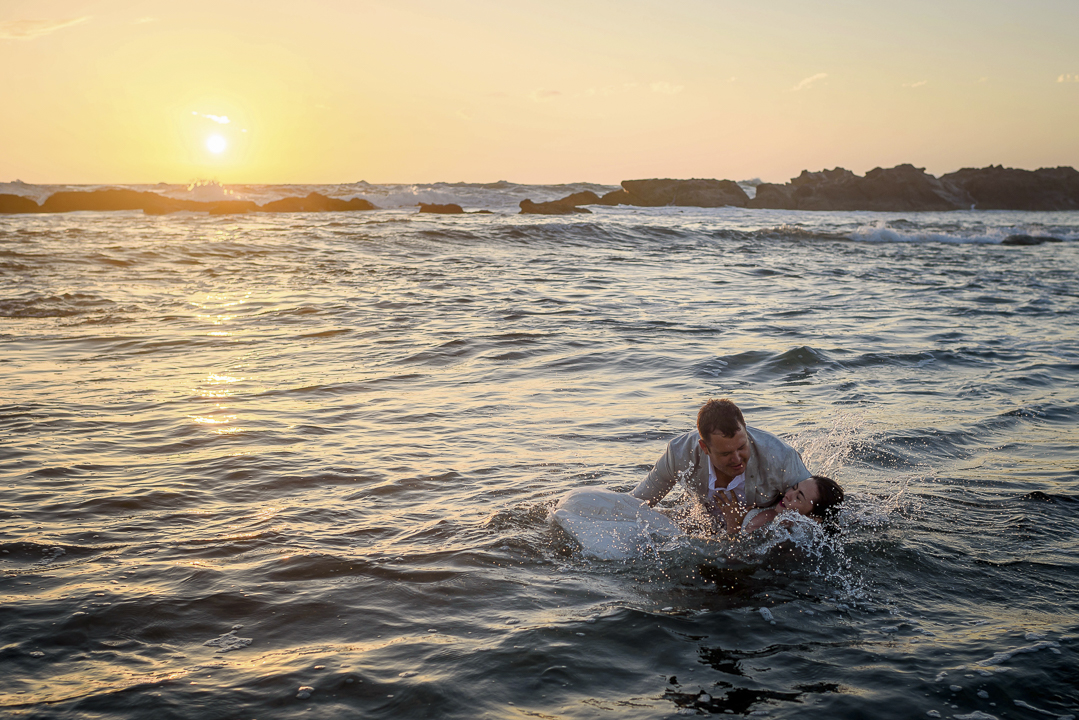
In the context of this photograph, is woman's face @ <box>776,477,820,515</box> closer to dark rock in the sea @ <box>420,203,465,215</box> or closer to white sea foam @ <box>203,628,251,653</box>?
white sea foam @ <box>203,628,251,653</box>

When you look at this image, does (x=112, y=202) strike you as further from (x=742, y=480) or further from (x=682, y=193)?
(x=682, y=193)

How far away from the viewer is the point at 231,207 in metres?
44.2

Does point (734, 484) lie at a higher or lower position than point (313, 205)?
lower

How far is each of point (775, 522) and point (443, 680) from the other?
2508 mm

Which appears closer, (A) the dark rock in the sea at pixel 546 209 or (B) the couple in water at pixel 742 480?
(B) the couple in water at pixel 742 480

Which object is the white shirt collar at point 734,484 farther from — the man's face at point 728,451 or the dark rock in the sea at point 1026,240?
the dark rock in the sea at point 1026,240

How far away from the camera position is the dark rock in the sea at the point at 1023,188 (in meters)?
83.4

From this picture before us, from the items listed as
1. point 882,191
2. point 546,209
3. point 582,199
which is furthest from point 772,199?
point 546,209

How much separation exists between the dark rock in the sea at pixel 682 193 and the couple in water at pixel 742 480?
70.5 metres

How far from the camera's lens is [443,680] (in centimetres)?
355

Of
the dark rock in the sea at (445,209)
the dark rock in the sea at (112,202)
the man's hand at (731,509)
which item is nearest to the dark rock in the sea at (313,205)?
the dark rock in the sea at (112,202)

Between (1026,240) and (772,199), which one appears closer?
(1026,240)

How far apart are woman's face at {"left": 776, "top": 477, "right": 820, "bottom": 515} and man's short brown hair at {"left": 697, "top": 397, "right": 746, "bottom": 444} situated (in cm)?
65

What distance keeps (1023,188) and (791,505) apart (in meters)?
96.1
